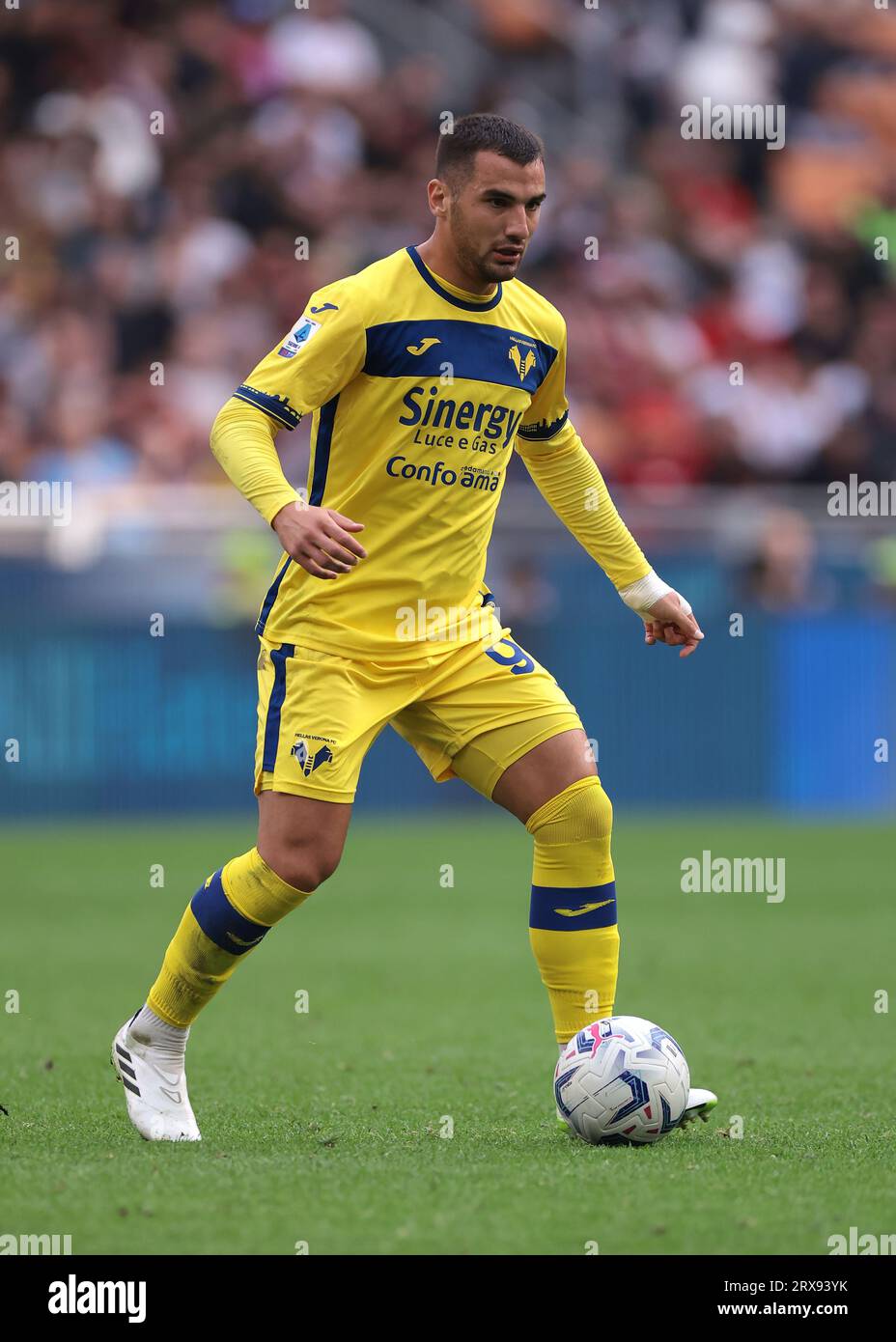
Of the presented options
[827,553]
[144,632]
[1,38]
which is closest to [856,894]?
[827,553]

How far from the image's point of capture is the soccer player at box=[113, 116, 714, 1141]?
5.21 m

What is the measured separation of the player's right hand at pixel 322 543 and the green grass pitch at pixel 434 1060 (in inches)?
55.8

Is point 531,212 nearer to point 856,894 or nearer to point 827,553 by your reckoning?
point 856,894

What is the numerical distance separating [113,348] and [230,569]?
2.46 meters

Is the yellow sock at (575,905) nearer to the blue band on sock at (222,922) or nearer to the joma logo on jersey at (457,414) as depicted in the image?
the blue band on sock at (222,922)

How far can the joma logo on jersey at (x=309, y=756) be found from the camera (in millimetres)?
5219

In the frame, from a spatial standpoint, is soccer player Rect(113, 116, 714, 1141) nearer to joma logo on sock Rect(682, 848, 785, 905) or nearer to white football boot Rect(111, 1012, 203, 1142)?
white football boot Rect(111, 1012, 203, 1142)

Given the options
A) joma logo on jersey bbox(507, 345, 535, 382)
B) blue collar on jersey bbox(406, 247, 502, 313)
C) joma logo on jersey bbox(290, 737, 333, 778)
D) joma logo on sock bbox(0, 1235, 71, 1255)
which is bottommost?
joma logo on sock bbox(0, 1235, 71, 1255)

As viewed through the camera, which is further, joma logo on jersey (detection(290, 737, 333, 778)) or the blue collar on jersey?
the blue collar on jersey

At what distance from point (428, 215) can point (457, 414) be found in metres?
11.3

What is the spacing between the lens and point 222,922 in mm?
5238

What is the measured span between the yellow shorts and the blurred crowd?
8140 millimetres
